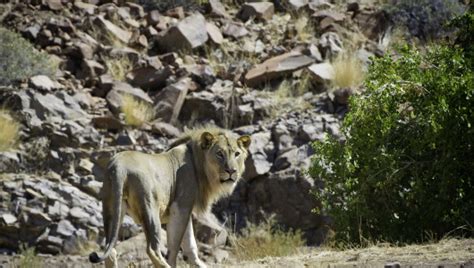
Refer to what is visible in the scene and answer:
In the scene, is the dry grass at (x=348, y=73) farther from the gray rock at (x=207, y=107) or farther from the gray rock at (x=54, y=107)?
the gray rock at (x=54, y=107)

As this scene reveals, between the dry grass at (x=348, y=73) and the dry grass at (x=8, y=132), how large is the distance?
721 cm

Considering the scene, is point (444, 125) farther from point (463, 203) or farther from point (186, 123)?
point (186, 123)

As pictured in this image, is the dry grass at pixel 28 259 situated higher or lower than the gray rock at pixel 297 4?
lower

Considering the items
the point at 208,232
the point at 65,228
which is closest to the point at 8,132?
the point at 65,228

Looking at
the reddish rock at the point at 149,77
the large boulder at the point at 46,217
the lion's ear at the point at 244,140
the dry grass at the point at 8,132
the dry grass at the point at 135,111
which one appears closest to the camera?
the lion's ear at the point at 244,140

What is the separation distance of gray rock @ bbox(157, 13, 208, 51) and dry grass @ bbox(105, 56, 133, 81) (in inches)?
46.9

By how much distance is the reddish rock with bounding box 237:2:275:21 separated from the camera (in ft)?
74.8

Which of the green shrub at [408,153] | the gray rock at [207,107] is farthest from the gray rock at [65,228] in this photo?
the green shrub at [408,153]

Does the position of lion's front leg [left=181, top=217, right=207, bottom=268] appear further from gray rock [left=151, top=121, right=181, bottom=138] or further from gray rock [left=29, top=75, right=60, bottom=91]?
gray rock [left=29, top=75, right=60, bottom=91]

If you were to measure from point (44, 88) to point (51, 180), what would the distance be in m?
2.86

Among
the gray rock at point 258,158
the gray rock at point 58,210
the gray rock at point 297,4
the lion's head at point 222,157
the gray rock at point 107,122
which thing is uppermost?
the lion's head at point 222,157

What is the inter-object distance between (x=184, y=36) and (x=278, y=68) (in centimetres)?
287

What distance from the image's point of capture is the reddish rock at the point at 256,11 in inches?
898

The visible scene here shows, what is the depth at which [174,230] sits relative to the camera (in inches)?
333
